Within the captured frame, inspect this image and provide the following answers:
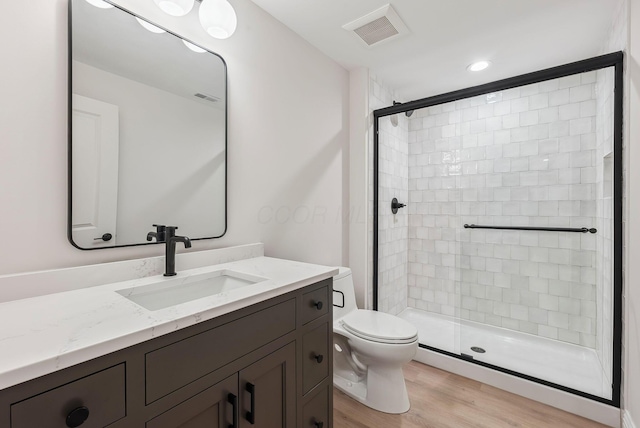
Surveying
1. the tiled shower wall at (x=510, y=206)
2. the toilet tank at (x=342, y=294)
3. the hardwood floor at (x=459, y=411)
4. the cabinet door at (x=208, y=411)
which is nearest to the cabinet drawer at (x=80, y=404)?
the cabinet door at (x=208, y=411)

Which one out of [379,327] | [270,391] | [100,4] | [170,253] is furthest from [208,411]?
[100,4]

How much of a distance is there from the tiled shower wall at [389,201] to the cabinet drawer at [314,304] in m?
1.39

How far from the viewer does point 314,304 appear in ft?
3.98

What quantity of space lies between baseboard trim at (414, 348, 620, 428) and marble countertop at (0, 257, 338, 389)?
1.68 m

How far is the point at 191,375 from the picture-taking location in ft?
2.55

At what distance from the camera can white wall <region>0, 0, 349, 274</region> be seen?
94 centimetres

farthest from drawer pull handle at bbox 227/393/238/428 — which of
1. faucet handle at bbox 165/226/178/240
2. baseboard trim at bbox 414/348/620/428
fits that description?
baseboard trim at bbox 414/348/620/428

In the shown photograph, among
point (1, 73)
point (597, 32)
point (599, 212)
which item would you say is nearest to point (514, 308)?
point (599, 212)

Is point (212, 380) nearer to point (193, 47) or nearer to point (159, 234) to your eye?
point (159, 234)

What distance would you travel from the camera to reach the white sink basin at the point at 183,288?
3.50 ft

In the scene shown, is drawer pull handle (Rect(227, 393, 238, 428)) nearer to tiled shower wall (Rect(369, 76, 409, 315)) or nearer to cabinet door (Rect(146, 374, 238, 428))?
cabinet door (Rect(146, 374, 238, 428))

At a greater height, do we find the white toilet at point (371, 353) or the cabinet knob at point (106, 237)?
the cabinet knob at point (106, 237)

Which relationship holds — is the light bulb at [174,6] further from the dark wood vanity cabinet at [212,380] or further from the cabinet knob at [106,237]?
the dark wood vanity cabinet at [212,380]

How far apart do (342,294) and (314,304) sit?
2.77 ft
